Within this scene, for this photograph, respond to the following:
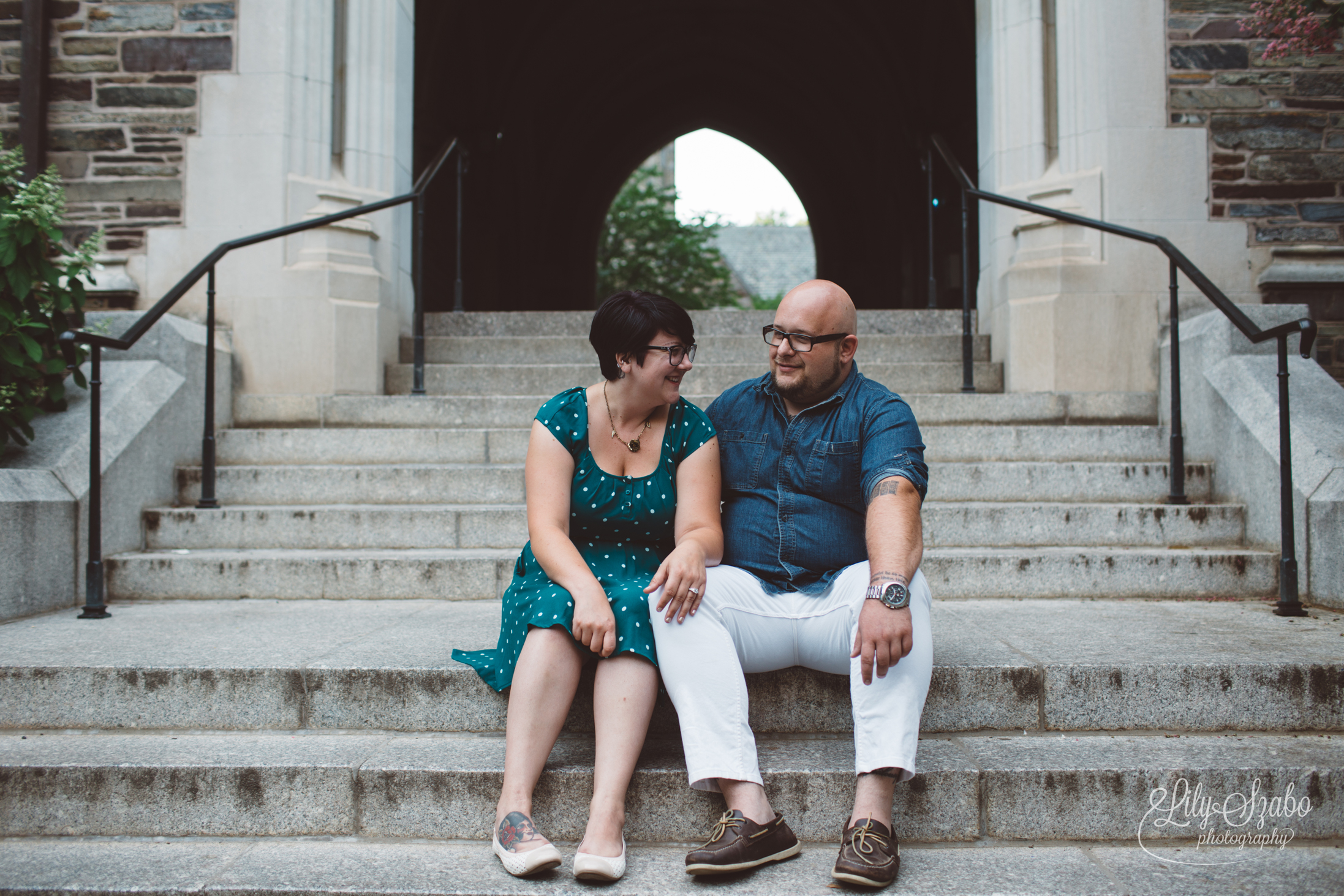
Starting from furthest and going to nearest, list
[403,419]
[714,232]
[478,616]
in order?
[714,232] < [403,419] < [478,616]

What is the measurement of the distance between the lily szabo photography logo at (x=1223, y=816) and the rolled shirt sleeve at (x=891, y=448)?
33.4 inches

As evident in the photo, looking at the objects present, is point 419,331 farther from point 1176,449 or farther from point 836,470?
point 1176,449

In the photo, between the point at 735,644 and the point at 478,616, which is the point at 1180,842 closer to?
the point at 735,644

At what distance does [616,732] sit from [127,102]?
497 centimetres

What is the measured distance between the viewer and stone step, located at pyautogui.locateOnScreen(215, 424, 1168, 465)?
399cm

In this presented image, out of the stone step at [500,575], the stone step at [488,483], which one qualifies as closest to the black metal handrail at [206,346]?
the stone step at [488,483]

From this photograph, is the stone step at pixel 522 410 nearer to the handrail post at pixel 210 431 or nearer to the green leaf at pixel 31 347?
the handrail post at pixel 210 431

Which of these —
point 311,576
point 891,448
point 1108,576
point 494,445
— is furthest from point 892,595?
point 494,445

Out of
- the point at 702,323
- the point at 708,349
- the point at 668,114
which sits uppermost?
the point at 668,114

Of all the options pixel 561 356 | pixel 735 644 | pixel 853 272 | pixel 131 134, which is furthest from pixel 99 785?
pixel 853 272

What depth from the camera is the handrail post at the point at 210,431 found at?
3756mm

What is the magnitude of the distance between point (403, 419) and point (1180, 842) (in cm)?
358

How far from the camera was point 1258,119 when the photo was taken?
4855mm

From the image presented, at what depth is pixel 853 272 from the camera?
1334cm
